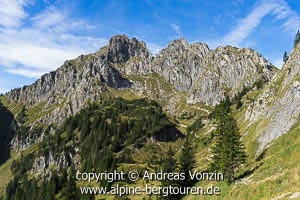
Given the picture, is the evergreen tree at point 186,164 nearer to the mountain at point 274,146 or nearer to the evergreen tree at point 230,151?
the mountain at point 274,146

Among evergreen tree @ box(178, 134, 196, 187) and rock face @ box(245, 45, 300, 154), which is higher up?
rock face @ box(245, 45, 300, 154)

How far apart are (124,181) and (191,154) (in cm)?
7679

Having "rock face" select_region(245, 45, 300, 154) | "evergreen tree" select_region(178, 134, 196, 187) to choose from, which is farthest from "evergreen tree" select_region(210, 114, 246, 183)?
"rock face" select_region(245, 45, 300, 154)

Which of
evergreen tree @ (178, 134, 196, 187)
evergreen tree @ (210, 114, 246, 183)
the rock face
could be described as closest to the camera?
evergreen tree @ (210, 114, 246, 183)

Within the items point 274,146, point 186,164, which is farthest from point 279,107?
point 186,164

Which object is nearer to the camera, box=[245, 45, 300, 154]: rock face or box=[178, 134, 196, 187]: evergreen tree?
box=[178, 134, 196, 187]: evergreen tree

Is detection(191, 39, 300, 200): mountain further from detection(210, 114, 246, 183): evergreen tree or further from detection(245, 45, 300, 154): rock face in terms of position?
detection(210, 114, 246, 183): evergreen tree

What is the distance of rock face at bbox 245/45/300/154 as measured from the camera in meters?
81.8

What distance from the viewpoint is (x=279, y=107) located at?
9319cm

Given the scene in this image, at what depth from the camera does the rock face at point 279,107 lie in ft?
268

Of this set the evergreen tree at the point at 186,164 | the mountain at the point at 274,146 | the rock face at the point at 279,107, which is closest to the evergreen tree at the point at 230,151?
the mountain at the point at 274,146

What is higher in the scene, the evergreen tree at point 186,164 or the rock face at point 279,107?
the rock face at point 279,107

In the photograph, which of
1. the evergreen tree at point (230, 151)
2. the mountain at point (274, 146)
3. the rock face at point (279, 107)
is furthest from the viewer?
the rock face at point (279, 107)

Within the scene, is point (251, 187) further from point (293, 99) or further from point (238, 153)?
point (293, 99)
